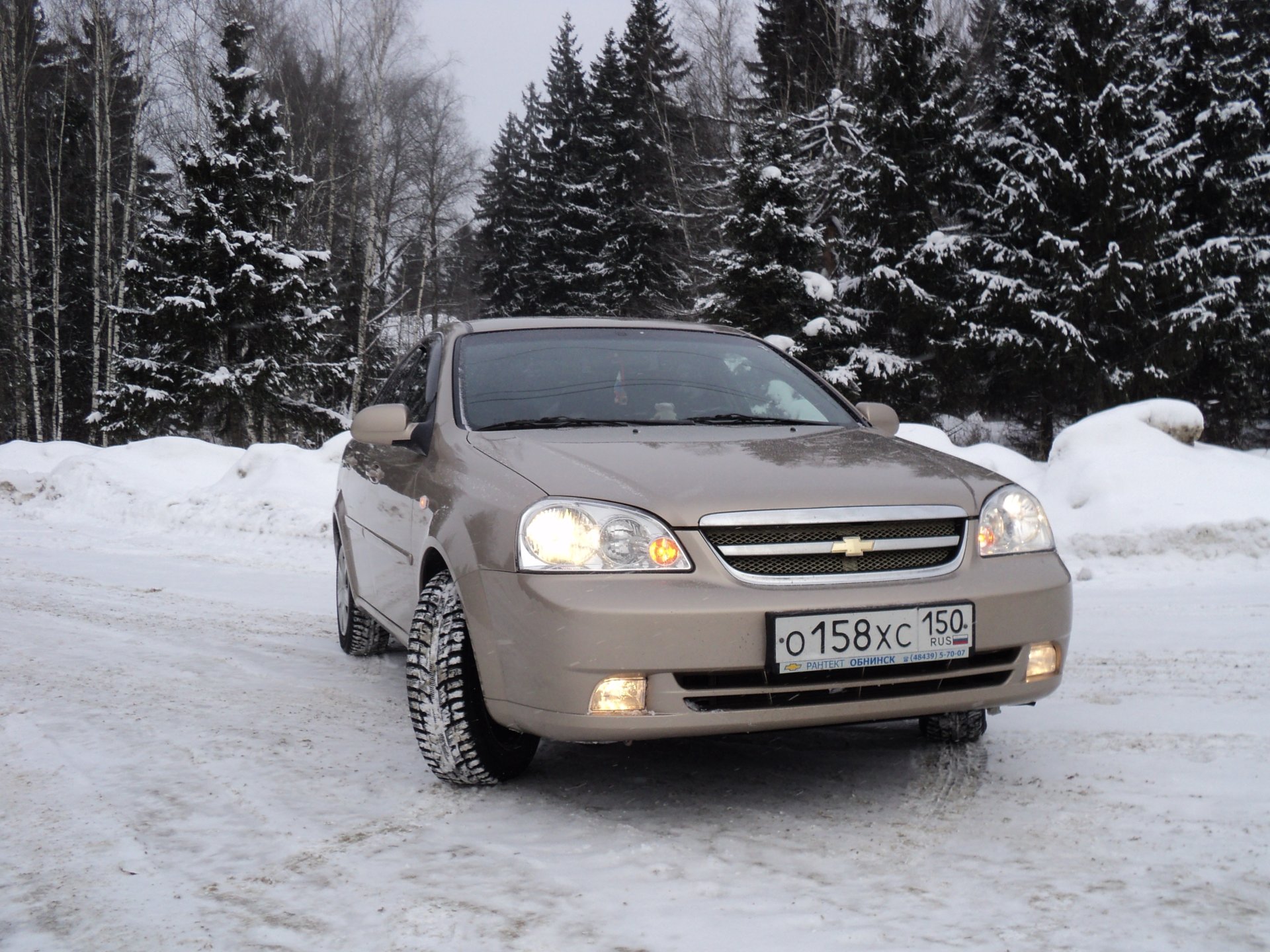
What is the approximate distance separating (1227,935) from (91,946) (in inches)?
91.0

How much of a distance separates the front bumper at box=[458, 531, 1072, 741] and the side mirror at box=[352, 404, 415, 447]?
1.16m

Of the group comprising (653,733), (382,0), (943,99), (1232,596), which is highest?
(382,0)

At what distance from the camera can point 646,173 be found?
3216cm

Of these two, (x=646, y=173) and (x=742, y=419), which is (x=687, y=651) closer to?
(x=742, y=419)

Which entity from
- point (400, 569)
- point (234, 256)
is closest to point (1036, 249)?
point (234, 256)

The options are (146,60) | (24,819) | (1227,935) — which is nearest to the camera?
(1227,935)

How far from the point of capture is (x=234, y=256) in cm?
2030

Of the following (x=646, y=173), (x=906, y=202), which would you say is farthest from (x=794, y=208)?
(x=646, y=173)

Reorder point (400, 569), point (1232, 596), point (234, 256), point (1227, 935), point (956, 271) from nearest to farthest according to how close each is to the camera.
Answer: point (1227, 935) → point (400, 569) → point (1232, 596) → point (234, 256) → point (956, 271)

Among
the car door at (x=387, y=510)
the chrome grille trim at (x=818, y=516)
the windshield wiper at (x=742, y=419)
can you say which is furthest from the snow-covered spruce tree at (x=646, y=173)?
the chrome grille trim at (x=818, y=516)

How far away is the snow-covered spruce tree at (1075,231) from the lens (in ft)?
68.9

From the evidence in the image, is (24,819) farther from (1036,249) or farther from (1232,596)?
(1036,249)

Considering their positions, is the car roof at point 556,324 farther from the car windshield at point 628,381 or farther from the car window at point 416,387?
the car window at point 416,387

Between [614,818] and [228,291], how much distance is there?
1904cm
